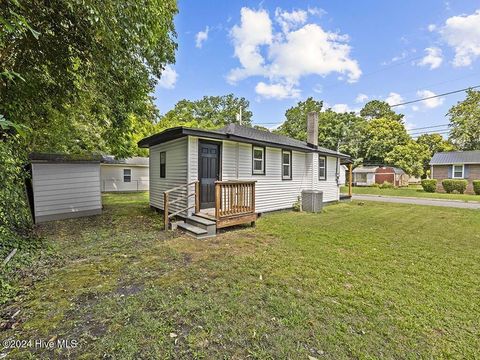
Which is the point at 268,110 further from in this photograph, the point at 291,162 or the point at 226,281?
the point at 226,281

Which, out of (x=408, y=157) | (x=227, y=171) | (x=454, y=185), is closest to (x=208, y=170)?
(x=227, y=171)

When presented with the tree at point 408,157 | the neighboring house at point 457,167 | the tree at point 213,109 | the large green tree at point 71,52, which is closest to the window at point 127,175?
the large green tree at point 71,52

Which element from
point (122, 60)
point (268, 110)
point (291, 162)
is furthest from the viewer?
point (268, 110)

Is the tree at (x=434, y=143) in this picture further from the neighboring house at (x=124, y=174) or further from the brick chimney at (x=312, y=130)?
the neighboring house at (x=124, y=174)

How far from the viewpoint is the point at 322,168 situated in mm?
11438

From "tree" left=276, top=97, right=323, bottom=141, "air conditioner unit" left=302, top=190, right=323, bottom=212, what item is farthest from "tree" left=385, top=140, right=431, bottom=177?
"air conditioner unit" left=302, top=190, right=323, bottom=212

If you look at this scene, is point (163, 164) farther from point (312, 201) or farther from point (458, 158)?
point (458, 158)

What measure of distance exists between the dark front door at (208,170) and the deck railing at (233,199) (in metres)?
0.95

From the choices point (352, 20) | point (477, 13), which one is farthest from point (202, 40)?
point (477, 13)

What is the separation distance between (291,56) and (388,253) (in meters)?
19.5

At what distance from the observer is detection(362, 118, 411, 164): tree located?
30.4 metres

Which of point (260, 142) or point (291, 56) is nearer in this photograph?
point (260, 142)

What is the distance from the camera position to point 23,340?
6.88ft

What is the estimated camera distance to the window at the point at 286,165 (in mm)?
9242
